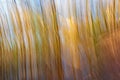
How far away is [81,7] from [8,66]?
0.37 m

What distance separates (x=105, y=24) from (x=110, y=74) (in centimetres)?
19

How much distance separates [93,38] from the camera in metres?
0.75

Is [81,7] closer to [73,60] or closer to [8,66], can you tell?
[73,60]

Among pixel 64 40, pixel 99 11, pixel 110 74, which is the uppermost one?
pixel 99 11

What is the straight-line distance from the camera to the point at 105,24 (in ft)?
2.46

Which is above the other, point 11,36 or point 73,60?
point 11,36

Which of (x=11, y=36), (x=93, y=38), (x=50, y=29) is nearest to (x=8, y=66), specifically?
(x=11, y=36)

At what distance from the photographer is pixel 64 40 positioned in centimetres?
77

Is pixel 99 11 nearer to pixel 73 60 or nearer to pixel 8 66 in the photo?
pixel 73 60

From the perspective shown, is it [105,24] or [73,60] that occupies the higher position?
[105,24]

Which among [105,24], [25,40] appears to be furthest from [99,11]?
[25,40]

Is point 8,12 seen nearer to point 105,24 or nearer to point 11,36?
point 11,36

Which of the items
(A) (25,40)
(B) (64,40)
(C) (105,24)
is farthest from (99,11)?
(A) (25,40)

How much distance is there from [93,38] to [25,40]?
0.86 feet
